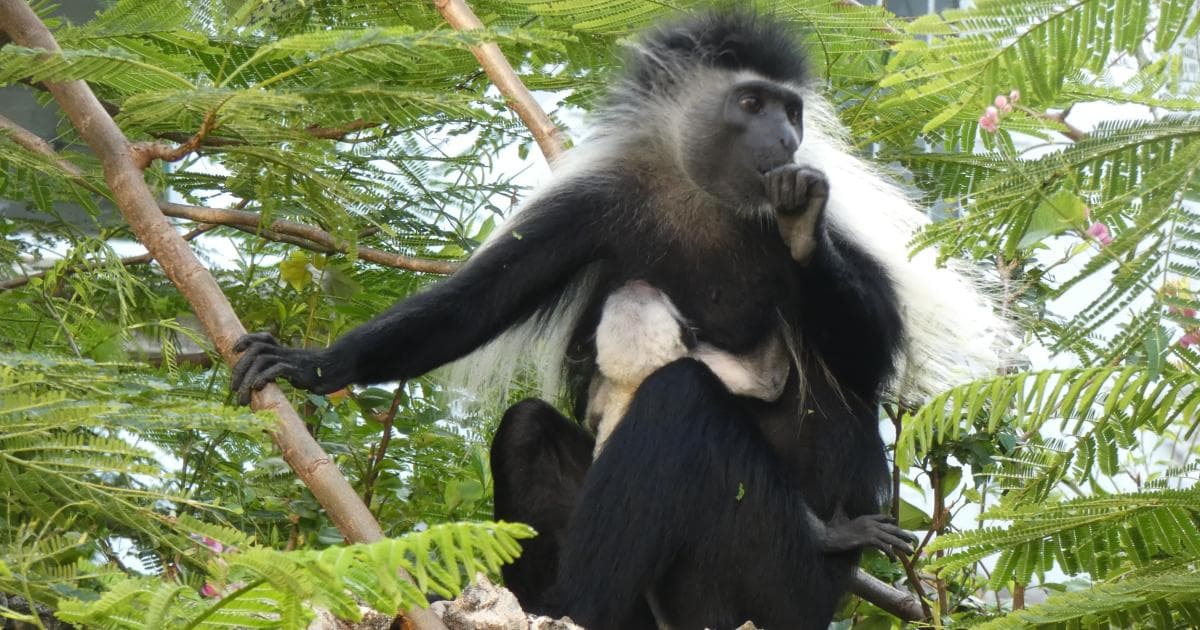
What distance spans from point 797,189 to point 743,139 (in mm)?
588

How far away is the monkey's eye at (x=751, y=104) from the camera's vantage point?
389 cm

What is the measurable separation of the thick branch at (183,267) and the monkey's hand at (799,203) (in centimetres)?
132

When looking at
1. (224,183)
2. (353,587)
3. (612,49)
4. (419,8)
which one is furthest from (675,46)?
(353,587)

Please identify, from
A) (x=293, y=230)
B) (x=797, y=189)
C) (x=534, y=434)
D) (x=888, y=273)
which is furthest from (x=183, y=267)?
(x=888, y=273)

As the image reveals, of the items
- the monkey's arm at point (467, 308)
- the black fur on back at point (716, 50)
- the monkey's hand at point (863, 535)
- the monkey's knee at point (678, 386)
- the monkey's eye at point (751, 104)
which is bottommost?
the monkey's hand at point (863, 535)

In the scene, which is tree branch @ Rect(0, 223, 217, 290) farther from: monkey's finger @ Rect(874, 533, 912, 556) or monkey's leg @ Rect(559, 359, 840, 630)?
monkey's finger @ Rect(874, 533, 912, 556)

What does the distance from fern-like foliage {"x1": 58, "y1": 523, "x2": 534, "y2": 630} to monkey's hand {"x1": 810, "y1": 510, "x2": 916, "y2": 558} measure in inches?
83.6

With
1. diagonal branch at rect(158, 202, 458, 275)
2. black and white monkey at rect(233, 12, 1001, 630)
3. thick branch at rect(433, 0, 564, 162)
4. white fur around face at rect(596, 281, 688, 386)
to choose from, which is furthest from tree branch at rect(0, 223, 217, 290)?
white fur around face at rect(596, 281, 688, 386)

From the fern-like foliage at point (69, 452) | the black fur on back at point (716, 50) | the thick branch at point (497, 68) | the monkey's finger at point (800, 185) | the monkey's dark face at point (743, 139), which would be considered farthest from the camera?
the black fur on back at point (716, 50)

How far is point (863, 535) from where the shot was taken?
3549mm

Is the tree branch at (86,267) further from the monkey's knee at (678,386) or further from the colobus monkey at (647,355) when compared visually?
the monkey's knee at (678,386)

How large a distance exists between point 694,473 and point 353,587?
6.83ft

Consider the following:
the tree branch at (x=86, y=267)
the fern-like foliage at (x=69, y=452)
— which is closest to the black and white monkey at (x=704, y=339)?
the tree branch at (x=86, y=267)

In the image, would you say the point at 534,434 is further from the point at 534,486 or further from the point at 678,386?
the point at 678,386
